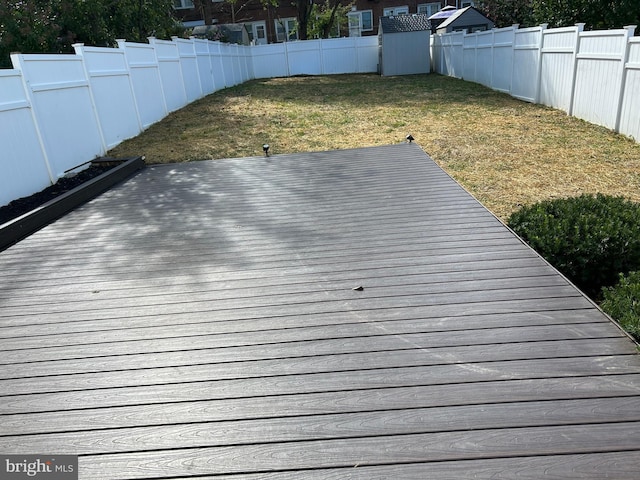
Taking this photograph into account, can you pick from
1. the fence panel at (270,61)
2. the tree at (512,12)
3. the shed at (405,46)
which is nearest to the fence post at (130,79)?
the tree at (512,12)

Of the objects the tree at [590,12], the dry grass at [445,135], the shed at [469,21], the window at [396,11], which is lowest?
the dry grass at [445,135]

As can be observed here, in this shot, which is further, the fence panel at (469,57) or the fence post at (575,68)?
the fence panel at (469,57)

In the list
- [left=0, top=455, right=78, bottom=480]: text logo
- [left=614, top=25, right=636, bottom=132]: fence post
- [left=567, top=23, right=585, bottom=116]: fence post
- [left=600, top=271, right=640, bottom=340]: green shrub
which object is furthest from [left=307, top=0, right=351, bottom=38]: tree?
[left=0, top=455, right=78, bottom=480]: text logo

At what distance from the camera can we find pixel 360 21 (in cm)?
3014

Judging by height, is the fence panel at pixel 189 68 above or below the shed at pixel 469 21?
below

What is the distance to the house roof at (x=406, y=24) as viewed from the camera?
63.0 feet

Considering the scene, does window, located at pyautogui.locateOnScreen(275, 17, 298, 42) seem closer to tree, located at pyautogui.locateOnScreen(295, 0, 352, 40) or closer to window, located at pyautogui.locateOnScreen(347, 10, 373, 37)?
tree, located at pyautogui.locateOnScreen(295, 0, 352, 40)

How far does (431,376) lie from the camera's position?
2184mm

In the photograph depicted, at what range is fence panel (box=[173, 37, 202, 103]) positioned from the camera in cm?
1238

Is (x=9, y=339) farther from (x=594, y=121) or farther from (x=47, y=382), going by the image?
(x=594, y=121)

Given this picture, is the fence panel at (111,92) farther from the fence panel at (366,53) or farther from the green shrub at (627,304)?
the fence panel at (366,53)

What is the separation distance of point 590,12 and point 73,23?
12310 mm

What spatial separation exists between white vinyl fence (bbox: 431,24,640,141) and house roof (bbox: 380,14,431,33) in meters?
5.28

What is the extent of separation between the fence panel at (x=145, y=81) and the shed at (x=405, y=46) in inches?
460
